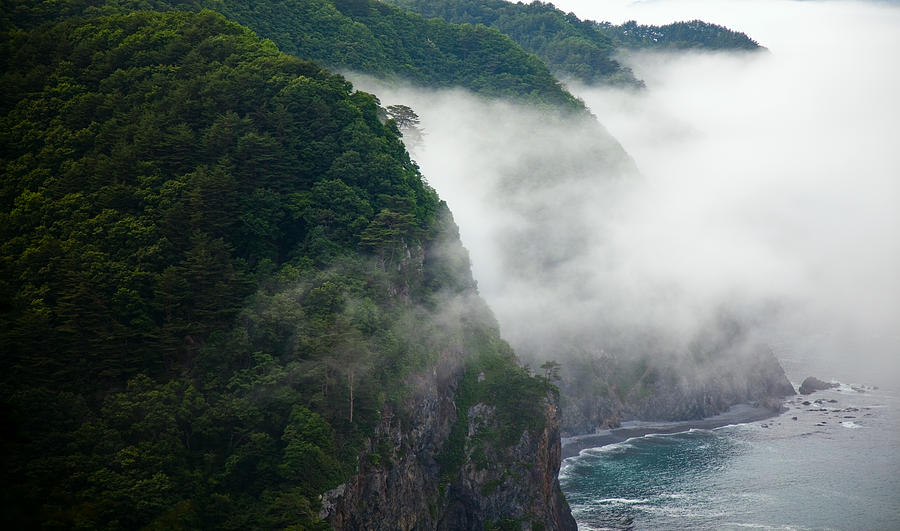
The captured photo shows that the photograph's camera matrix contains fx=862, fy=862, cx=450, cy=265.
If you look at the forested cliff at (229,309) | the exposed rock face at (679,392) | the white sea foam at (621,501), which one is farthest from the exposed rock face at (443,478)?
the exposed rock face at (679,392)

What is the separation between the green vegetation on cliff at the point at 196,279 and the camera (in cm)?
6169

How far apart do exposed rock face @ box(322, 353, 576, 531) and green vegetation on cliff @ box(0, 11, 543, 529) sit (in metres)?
3.21

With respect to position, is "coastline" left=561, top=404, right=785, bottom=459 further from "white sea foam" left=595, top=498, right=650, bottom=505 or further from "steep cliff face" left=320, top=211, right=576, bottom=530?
"steep cliff face" left=320, top=211, right=576, bottom=530

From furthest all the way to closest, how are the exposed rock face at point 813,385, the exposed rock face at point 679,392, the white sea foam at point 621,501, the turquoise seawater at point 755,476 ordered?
the exposed rock face at point 813,385 < the exposed rock face at point 679,392 < the white sea foam at point 621,501 < the turquoise seawater at point 755,476

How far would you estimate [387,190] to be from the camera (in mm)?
94062

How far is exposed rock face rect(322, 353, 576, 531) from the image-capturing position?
245 feet

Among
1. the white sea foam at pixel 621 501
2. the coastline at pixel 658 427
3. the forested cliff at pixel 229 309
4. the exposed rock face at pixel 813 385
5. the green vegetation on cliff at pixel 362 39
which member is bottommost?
the white sea foam at pixel 621 501

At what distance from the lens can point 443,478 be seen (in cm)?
8944

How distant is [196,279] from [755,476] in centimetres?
9239

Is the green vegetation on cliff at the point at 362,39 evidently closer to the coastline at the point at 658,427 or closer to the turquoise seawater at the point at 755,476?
the coastline at the point at 658,427

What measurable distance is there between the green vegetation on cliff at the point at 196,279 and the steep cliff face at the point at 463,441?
1352mm

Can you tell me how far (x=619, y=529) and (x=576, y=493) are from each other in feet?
45.5

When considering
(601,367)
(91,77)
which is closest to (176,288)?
(91,77)

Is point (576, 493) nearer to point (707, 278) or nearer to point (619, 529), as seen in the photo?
point (619, 529)
